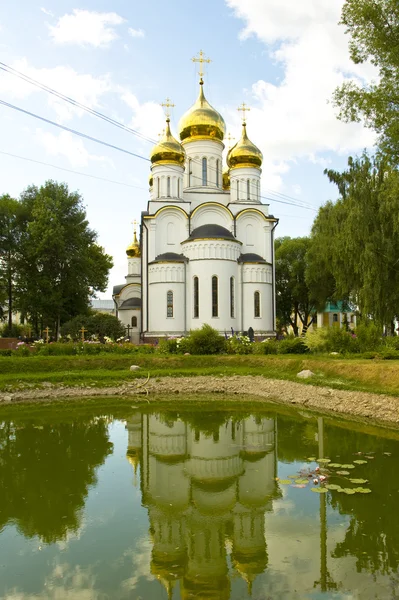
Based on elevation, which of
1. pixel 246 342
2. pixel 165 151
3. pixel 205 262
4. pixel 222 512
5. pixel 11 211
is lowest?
pixel 222 512

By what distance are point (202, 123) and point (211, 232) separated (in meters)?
8.50

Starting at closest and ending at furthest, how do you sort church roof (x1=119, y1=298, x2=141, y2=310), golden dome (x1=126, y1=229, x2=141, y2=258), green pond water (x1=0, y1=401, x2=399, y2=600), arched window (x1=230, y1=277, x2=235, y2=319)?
green pond water (x1=0, y1=401, x2=399, y2=600) → arched window (x1=230, y1=277, x2=235, y2=319) → church roof (x1=119, y1=298, x2=141, y2=310) → golden dome (x1=126, y1=229, x2=141, y2=258)

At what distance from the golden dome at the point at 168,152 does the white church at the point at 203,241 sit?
A: 63mm

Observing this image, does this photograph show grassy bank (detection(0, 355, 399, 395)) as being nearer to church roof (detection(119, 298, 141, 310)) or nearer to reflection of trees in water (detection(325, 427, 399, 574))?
reflection of trees in water (detection(325, 427, 399, 574))

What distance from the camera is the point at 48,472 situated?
7.78 meters

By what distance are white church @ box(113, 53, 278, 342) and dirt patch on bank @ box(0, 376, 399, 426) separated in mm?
10503

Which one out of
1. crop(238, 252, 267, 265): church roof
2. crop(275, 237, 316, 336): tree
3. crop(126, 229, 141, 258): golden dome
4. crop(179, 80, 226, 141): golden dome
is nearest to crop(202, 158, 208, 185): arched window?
crop(179, 80, 226, 141): golden dome

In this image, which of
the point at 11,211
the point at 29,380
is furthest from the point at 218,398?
the point at 11,211

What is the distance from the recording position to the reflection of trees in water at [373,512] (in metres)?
4.85

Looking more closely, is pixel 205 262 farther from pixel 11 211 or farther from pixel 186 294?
pixel 11 211

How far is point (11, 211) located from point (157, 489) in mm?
28102

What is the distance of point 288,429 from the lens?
35.3ft

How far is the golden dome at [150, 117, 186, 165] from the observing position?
3034 centimetres

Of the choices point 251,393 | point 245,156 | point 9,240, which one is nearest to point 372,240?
point 251,393
